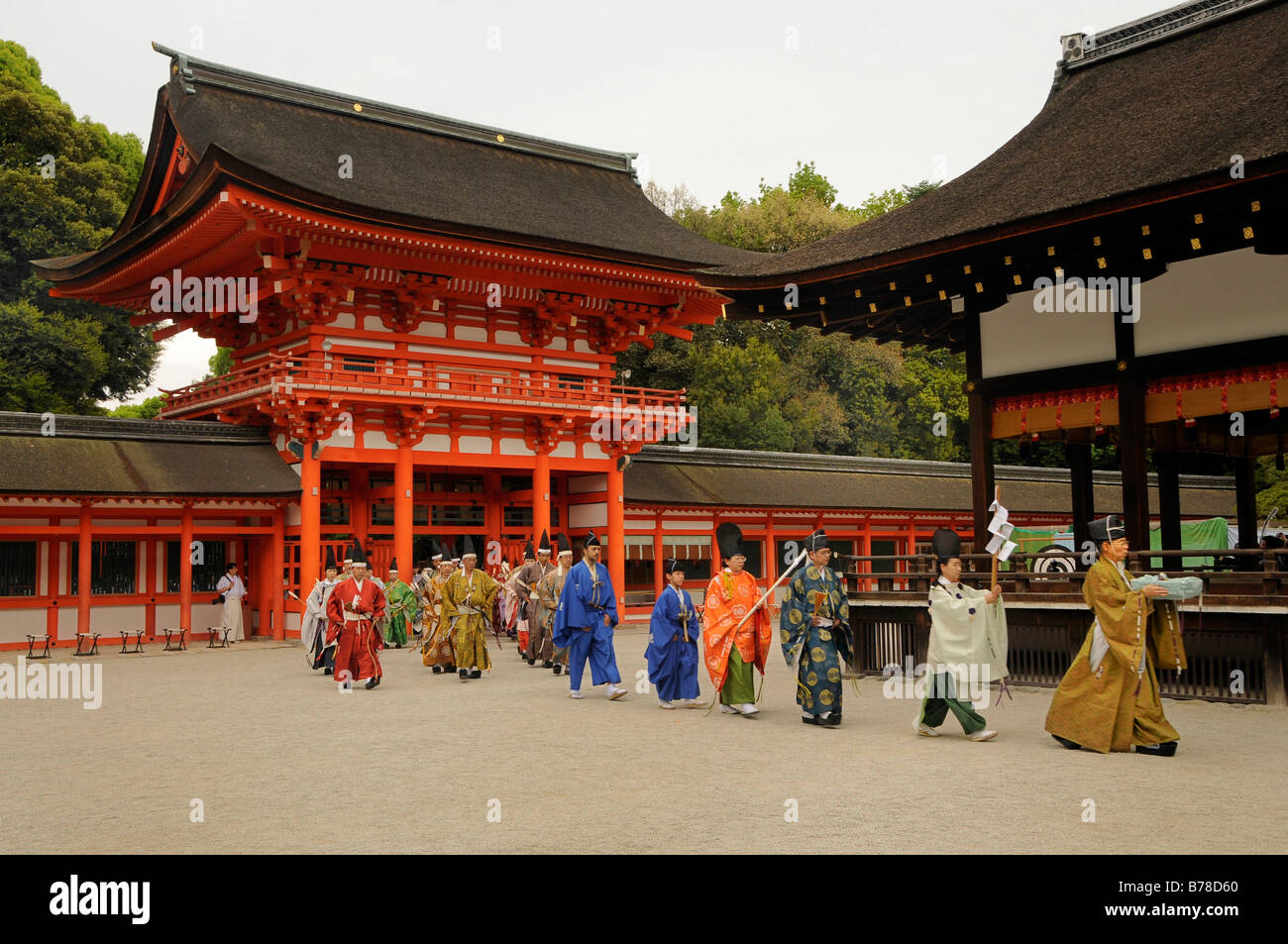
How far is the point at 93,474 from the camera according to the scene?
18.1 meters

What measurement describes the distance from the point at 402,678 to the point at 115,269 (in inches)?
505

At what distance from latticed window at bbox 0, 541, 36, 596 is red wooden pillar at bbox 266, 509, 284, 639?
12.7 feet

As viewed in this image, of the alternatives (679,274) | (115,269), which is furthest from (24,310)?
(679,274)

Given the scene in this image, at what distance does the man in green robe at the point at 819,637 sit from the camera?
9.92 meters

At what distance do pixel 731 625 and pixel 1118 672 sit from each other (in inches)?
132

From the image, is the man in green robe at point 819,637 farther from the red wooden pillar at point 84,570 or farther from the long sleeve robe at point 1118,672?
the red wooden pillar at point 84,570

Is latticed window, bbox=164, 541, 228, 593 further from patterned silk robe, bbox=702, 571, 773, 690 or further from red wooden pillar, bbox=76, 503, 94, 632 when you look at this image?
patterned silk robe, bbox=702, 571, 773, 690

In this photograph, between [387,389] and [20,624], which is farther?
[387,389]

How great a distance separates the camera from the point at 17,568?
18297 millimetres

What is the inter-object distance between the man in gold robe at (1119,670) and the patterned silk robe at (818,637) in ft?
6.32
